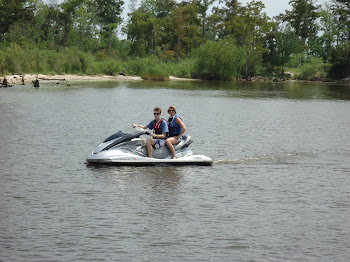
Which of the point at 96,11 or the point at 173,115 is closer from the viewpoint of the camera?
the point at 173,115

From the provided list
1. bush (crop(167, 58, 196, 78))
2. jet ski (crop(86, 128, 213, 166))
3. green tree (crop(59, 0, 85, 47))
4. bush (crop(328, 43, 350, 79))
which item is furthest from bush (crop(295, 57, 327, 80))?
jet ski (crop(86, 128, 213, 166))

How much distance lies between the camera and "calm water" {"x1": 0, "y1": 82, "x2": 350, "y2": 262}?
10.4m

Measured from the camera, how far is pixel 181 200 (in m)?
13.7

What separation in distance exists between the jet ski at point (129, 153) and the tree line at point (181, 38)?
2061 inches

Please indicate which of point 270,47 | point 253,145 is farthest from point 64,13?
point 253,145

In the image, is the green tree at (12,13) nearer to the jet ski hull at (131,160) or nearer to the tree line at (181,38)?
the tree line at (181,38)

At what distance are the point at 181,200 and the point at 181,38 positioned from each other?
91.0 metres

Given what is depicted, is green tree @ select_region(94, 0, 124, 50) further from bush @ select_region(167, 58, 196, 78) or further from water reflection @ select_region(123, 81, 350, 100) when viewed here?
water reflection @ select_region(123, 81, 350, 100)

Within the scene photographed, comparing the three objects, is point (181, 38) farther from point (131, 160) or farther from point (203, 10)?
point (131, 160)

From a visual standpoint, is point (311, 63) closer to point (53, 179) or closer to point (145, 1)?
point (145, 1)

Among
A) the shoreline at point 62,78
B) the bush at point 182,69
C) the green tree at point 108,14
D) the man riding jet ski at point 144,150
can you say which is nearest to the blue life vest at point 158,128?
the man riding jet ski at point 144,150

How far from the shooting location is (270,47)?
9862 centimetres

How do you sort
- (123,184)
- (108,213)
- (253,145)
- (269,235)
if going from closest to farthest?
(269,235) → (108,213) → (123,184) → (253,145)

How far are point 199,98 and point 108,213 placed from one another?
3559 cm
